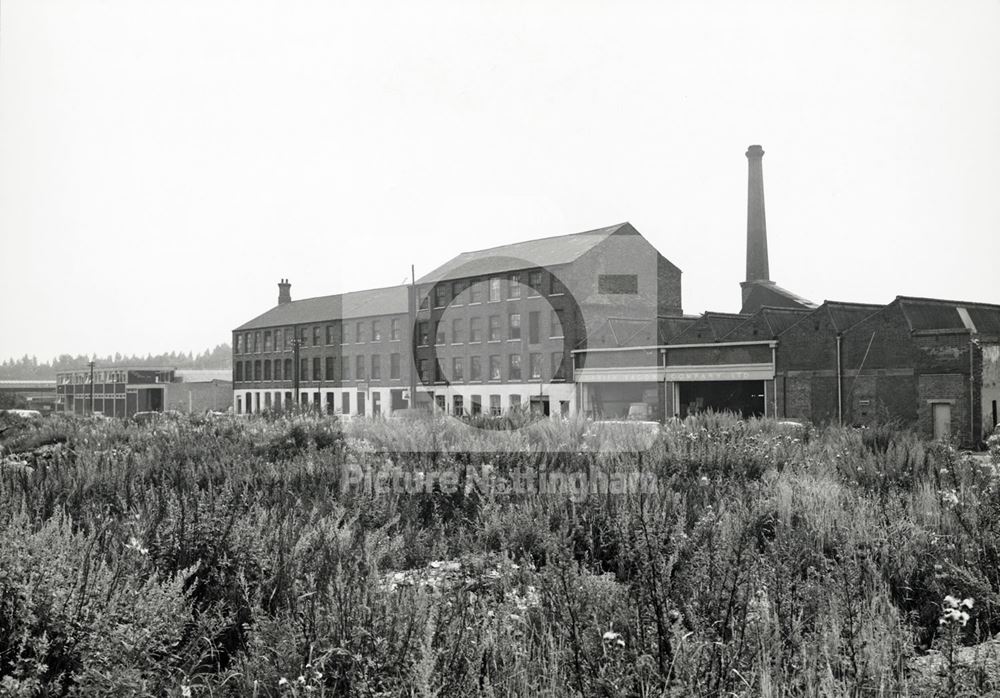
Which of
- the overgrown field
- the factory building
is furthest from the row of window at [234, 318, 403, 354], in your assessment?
the overgrown field

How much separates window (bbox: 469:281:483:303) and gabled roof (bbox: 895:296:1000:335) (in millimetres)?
26174

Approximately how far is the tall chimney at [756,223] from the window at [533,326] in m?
16.2

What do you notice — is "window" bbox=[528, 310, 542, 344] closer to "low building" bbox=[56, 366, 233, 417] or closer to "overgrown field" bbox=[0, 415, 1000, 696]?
"low building" bbox=[56, 366, 233, 417]

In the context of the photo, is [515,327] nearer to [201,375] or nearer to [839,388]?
[839,388]

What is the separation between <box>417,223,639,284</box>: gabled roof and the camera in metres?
46.7

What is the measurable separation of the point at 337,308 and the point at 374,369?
321 inches

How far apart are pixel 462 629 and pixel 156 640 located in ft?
5.30

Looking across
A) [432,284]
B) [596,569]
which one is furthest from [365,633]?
[432,284]

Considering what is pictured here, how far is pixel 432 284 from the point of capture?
54.2 metres

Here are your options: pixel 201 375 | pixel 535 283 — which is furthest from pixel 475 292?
pixel 201 375

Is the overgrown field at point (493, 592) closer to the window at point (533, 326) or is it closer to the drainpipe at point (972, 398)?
the drainpipe at point (972, 398)

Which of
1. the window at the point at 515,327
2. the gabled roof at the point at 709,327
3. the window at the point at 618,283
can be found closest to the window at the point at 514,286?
the window at the point at 515,327

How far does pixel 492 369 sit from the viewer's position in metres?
48.7

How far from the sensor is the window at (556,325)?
4541 cm
